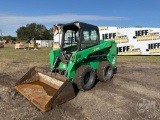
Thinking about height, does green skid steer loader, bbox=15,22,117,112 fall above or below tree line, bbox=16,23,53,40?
below

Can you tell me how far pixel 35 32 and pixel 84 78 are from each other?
6612cm

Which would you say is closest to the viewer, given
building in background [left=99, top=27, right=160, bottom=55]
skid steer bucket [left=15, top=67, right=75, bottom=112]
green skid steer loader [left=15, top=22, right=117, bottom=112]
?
skid steer bucket [left=15, top=67, right=75, bottom=112]

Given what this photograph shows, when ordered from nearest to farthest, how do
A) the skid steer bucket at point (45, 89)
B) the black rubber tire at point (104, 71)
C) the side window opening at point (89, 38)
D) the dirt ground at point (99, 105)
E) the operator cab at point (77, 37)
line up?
the dirt ground at point (99, 105) < the skid steer bucket at point (45, 89) < the operator cab at point (77, 37) < the side window opening at point (89, 38) < the black rubber tire at point (104, 71)

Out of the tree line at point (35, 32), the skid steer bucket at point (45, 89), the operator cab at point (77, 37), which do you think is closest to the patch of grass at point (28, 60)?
the skid steer bucket at point (45, 89)

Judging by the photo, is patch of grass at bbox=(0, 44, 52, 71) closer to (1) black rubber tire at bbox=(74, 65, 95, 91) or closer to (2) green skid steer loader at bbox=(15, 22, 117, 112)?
(2) green skid steer loader at bbox=(15, 22, 117, 112)

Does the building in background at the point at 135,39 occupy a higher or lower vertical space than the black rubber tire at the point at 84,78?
higher

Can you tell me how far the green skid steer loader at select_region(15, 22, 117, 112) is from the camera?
498 cm

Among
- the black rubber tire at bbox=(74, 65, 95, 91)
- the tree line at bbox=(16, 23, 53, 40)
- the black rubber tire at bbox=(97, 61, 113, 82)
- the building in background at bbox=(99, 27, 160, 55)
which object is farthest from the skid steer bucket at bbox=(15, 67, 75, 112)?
the tree line at bbox=(16, 23, 53, 40)

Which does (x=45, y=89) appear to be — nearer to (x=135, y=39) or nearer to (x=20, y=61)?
(x=20, y=61)

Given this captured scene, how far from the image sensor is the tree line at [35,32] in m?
67.8

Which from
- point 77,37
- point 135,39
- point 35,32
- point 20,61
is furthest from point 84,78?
point 35,32

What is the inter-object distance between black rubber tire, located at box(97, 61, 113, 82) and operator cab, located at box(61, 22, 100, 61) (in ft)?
2.80

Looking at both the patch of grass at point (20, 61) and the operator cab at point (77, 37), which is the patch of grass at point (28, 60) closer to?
the patch of grass at point (20, 61)

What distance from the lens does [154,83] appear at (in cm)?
719
